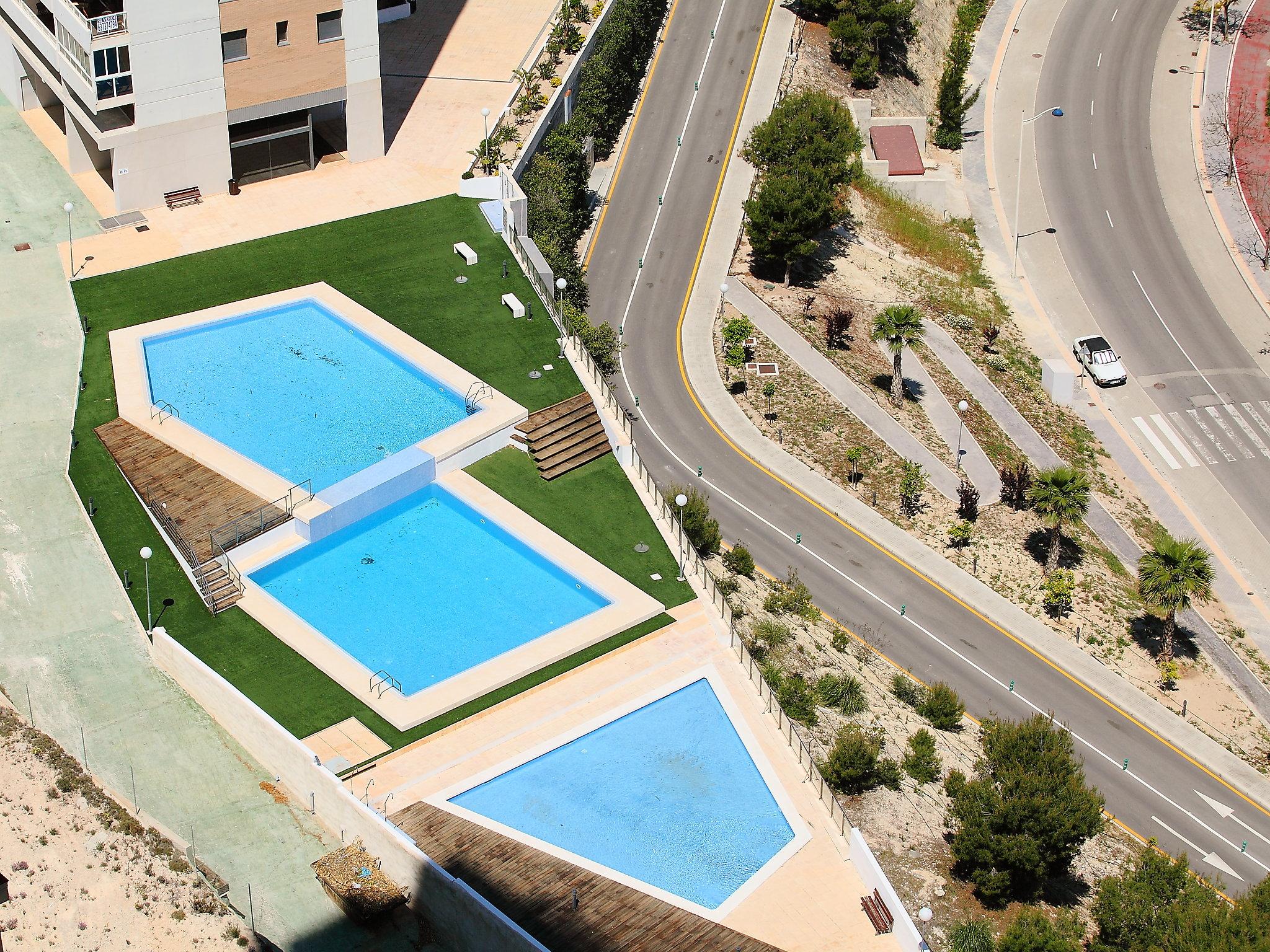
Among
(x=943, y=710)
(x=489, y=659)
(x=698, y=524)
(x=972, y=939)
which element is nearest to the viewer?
(x=972, y=939)

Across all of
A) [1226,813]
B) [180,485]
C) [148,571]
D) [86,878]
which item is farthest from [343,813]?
[1226,813]

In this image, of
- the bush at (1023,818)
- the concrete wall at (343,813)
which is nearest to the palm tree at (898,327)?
the bush at (1023,818)

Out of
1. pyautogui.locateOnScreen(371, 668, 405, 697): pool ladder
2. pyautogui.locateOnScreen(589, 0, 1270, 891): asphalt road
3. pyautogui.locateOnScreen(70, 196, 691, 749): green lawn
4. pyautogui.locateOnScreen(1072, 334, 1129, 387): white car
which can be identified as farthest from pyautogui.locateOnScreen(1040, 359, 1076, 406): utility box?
pyautogui.locateOnScreen(371, 668, 405, 697): pool ladder

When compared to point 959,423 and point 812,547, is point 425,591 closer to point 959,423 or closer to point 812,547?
point 812,547

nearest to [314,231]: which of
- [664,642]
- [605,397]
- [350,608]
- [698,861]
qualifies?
[605,397]

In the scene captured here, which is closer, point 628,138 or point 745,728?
point 745,728

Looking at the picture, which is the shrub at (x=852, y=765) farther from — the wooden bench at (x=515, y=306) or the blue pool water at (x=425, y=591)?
the wooden bench at (x=515, y=306)

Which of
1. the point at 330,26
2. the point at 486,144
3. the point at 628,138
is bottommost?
the point at 628,138
